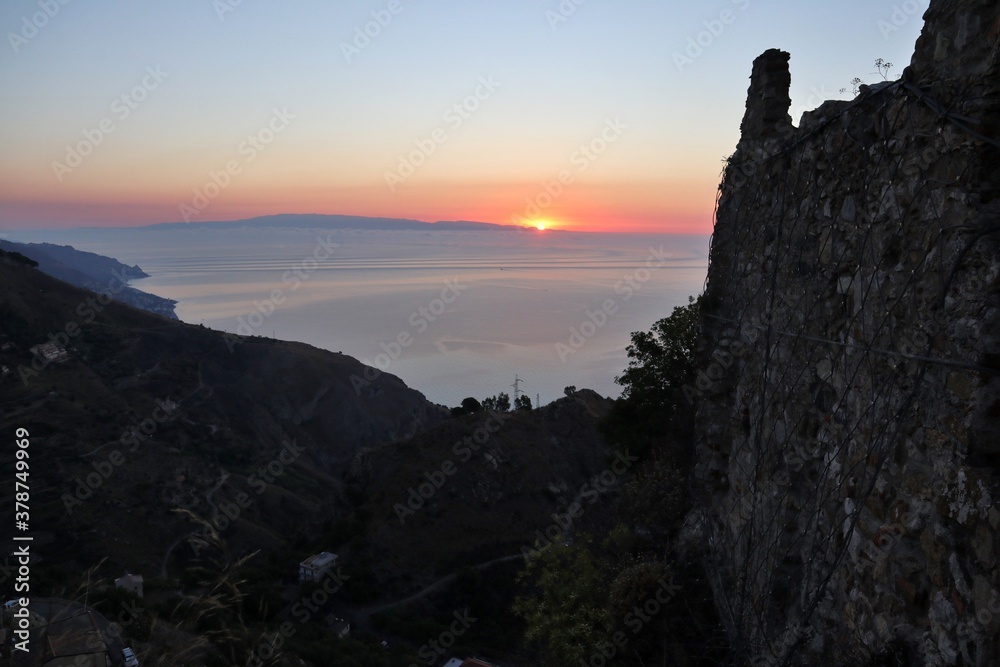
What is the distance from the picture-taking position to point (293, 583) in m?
20.4

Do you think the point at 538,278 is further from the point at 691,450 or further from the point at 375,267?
the point at 691,450

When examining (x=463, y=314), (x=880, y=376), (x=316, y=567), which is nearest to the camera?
(x=880, y=376)

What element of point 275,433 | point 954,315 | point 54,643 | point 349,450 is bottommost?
point 349,450

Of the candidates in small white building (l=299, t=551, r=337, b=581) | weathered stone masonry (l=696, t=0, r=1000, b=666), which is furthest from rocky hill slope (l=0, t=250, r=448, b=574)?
weathered stone masonry (l=696, t=0, r=1000, b=666)

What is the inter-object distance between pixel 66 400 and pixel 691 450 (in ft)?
101

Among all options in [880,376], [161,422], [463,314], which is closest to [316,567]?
[161,422]

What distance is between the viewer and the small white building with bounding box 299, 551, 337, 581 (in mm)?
20047

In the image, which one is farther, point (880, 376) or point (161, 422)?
point (161, 422)

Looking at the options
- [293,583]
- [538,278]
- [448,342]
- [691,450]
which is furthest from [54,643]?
[538,278]

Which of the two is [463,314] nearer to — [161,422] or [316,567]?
[161,422]

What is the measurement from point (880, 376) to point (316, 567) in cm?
2060

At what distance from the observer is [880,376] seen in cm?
304

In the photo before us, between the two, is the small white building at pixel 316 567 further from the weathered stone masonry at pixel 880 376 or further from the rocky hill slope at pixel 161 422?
the weathered stone masonry at pixel 880 376

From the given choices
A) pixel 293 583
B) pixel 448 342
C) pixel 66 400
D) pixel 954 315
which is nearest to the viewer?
pixel 954 315
